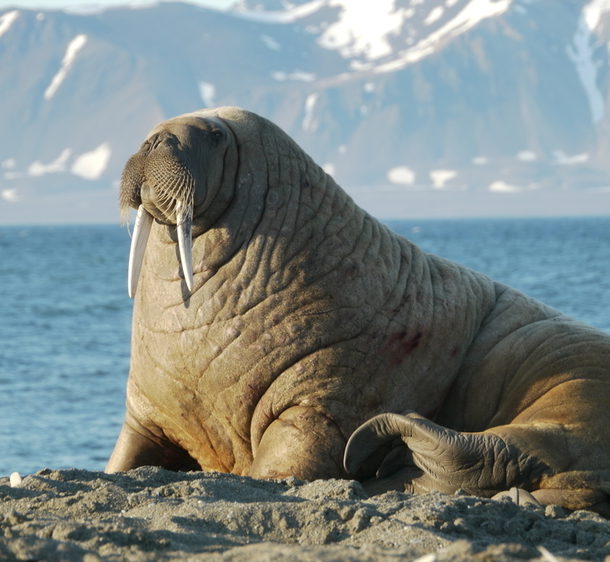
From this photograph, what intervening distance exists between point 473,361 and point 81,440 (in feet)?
18.8

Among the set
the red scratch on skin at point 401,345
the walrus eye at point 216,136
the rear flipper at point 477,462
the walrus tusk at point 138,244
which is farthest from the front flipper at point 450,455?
the walrus eye at point 216,136

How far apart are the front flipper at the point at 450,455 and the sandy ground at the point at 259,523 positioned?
1.36ft

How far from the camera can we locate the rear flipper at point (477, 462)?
4.90 meters

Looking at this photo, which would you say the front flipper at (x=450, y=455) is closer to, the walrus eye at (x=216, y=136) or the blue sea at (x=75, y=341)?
the walrus eye at (x=216, y=136)

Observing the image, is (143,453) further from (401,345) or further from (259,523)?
(259,523)

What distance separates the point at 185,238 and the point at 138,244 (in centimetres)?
37

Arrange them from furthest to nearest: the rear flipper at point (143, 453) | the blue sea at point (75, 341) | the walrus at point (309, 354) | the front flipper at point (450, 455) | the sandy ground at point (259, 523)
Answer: the blue sea at point (75, 341) < the rear flipper at point (143, 453) < the walrus at point (309, 354) < the front flipper at point (450, 455) < the sandy ground at point (259, 523)

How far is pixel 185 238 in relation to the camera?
5180 mm

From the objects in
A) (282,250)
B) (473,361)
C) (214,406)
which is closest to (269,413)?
(214,406)

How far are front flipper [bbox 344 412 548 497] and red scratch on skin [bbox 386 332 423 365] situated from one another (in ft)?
1.33

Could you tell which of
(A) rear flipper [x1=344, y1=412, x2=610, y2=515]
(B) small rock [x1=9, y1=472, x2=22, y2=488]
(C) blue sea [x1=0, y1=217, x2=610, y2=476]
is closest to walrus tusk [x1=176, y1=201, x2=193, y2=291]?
(A) rear flipper [x1=344, y1=412, x2=610, y2=515]

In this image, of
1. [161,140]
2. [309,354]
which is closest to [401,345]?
[309,354]

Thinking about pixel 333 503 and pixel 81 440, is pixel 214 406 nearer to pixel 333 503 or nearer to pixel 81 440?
pixel 333 503

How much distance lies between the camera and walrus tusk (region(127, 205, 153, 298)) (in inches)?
214
